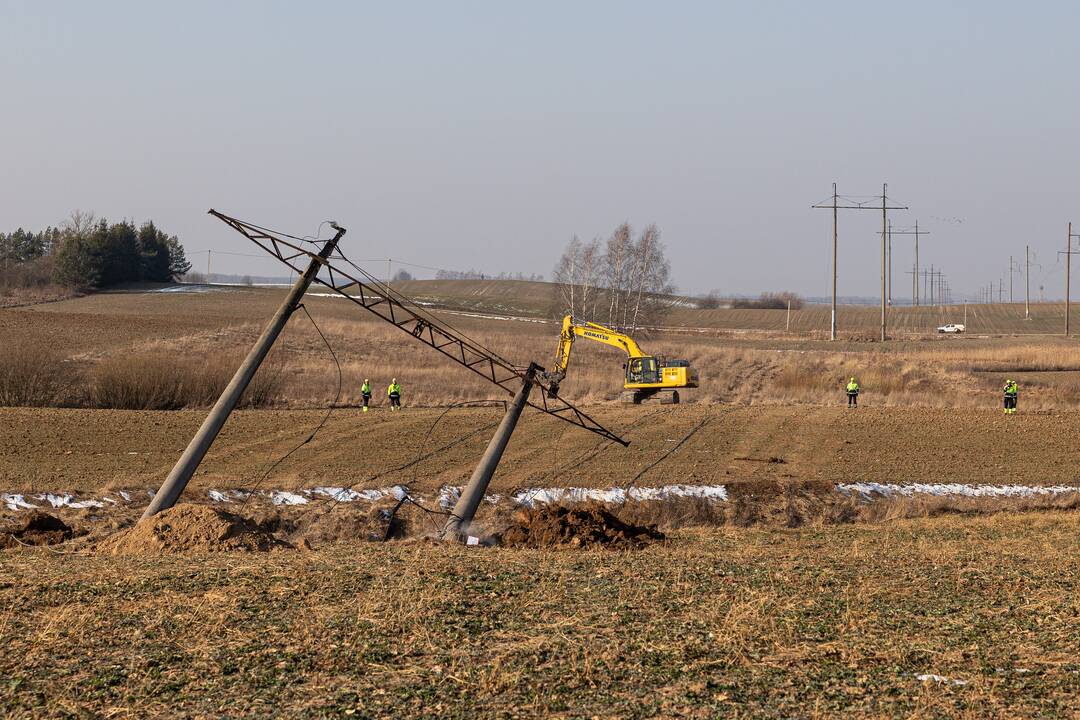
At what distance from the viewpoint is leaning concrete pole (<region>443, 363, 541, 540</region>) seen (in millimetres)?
20422

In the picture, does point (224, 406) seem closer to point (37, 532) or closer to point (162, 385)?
point (37, 532)

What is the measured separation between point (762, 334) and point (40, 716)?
10397cm

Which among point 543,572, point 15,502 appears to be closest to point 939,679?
point 543,572

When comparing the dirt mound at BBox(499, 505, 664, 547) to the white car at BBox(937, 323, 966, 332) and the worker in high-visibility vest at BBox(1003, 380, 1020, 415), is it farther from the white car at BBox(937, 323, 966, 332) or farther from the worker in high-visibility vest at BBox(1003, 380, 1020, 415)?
the white car at BBox(937, 323, 966, 332)

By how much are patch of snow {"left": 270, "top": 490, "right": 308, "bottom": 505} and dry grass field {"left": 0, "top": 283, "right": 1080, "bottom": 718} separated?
0.31 m

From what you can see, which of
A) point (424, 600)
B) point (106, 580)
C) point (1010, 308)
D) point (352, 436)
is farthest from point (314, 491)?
point (1010, 308)

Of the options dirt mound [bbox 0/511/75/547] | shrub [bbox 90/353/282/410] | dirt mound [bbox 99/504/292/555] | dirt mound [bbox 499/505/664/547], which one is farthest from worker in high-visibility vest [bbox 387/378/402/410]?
dirt mound [bbox 99/504/292/555]

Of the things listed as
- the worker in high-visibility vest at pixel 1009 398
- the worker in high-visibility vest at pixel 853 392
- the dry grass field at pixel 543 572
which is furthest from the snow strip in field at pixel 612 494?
the worker in high-visibility vest at pixel 853 392

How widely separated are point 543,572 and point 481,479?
686cm

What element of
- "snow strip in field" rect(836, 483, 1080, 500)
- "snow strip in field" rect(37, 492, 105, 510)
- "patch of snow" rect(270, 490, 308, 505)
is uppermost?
"snow strip in field" rect(37, 492, 105, 510)

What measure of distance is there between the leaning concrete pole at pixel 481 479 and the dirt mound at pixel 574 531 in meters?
0.99

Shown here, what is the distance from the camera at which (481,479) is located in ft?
68.2

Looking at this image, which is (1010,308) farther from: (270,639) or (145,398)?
(270,639)

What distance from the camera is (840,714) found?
331 inches
